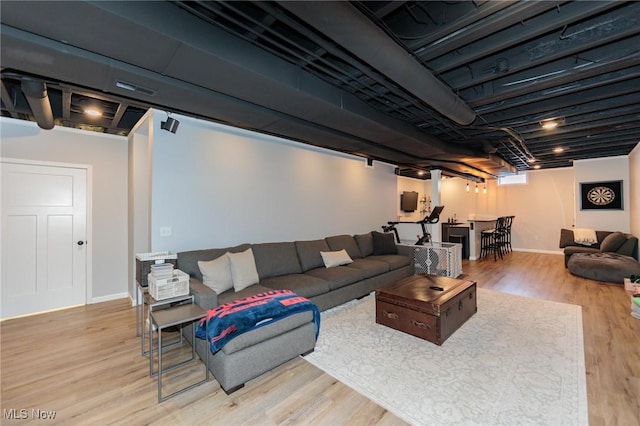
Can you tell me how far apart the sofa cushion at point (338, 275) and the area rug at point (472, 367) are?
43 cm

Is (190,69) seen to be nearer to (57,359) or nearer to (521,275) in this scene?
(57,359)

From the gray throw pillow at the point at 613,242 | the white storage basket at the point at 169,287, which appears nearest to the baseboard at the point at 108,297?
the white storage basket at the point at 169,287

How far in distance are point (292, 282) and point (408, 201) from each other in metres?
7.29

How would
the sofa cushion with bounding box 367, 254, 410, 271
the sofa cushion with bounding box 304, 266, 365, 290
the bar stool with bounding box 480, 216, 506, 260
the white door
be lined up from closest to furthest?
the white door
the sofa cushion with bounding box 304, 266, 365, 290
the sofa cushion with bounding box 367, 254, 410, 271
the bar stool with bounding box 480, 216, 506, 260

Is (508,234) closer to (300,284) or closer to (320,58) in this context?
(300,284)

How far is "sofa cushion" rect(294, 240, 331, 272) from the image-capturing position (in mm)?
4379

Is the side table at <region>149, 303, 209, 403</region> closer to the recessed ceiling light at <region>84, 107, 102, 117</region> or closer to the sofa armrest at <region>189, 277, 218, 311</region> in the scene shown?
the sofa armrest at <region>189, 277, 218, 311</region>

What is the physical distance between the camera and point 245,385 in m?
2.30

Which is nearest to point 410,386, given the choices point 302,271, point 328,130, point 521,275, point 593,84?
point 302,271

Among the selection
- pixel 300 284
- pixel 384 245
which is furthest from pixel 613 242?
pixel 300 284

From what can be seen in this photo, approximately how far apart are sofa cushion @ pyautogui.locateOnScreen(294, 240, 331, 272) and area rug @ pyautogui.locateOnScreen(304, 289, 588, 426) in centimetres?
89

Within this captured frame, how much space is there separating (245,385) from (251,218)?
2.49 metres

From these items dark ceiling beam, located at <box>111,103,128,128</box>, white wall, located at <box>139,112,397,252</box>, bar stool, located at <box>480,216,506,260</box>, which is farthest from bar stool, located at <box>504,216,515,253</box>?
dark ceiling beam, located at <box>111,103,128,128</box>

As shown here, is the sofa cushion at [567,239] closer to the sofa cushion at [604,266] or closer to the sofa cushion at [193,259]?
the sofa cushion at [604,266]
